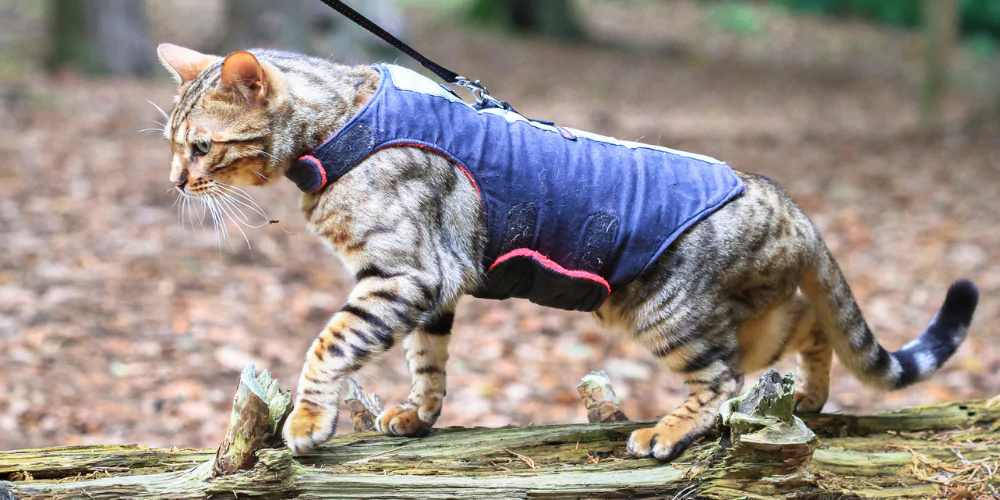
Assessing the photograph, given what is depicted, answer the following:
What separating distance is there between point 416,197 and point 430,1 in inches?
779

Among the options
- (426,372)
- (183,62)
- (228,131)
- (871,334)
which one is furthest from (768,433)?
(183,62)

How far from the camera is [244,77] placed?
268 cm

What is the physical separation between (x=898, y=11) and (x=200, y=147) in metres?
23.7

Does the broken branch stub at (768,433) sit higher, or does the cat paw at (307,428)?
the cat paw at (307,428)

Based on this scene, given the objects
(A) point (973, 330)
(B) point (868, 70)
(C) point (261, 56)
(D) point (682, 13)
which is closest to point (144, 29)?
(C) point (261, 56)

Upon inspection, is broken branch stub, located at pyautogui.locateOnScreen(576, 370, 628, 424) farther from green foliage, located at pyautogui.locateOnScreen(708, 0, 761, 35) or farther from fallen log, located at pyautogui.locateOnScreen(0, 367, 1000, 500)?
green foliage, located at pyautogui.locateOnScreen(708, 0, 761, 35)

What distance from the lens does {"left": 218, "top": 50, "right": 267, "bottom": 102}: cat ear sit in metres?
2.62

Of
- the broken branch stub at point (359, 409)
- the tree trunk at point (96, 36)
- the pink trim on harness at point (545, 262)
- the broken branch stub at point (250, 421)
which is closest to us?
the broken branch stub at point (250, 421)

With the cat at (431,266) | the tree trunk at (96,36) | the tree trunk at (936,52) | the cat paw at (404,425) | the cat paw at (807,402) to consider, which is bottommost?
the cat paw at (807,402)

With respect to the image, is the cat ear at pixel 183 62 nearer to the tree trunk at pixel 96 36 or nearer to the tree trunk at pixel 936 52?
the tree trunk at pixel 96 36

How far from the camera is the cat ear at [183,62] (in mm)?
2947

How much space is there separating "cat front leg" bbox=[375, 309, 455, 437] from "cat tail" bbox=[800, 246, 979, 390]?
140 centimetres

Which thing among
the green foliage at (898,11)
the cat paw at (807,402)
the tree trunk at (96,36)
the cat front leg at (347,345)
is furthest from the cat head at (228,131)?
the green foliage at (898,11)

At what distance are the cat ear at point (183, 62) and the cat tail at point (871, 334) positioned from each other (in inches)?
A: 92.0
